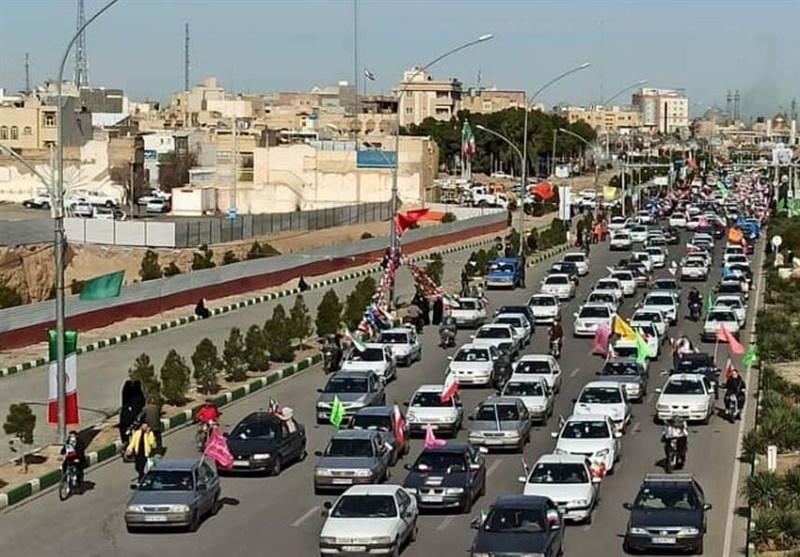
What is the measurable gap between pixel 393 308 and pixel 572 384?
46.9 ft

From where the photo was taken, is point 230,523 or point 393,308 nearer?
point 230,523

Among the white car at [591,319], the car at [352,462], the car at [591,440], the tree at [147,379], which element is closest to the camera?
the car at [352,462]

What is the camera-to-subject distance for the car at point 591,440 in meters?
27.5

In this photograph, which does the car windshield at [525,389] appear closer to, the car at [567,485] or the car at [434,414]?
the car at [434,414]

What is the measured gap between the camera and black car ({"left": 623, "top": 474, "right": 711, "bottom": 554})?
21531mm

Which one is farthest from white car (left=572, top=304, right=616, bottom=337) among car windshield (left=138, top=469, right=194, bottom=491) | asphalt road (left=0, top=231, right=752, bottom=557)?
car windshield (left=138, top=469, right=194, bottom=491)

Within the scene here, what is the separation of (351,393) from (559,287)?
85.4 ft

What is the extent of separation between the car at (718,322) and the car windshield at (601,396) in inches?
579

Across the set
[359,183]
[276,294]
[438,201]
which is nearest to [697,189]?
[438,201]

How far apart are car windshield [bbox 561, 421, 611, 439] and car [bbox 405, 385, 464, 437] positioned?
3629mm

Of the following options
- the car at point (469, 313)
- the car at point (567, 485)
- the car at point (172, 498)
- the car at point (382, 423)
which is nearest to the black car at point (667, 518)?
the car at point (567, 485)

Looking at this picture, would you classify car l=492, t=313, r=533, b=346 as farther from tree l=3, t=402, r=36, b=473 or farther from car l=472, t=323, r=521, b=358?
tree l=3, t=402, r=36, b=473

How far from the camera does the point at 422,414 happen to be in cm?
3158

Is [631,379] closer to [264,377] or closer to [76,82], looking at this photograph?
[264,377]
